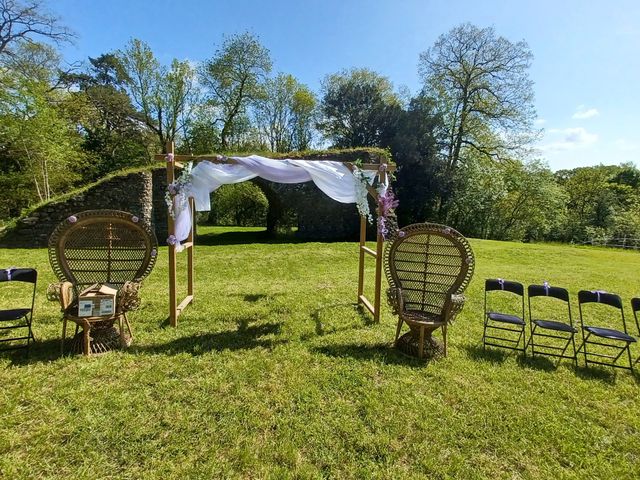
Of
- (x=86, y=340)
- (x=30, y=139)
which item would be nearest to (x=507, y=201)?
(x=86, y=340)

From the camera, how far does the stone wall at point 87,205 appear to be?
31.2 feet

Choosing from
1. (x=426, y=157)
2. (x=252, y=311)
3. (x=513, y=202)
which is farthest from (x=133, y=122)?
(x=513, y=202)

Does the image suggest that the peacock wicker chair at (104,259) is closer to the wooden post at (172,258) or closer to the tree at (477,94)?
the wooden post at (172,258)

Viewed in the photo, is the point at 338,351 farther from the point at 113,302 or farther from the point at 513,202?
the point at 513,202

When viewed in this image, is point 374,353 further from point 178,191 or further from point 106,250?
point 106,250

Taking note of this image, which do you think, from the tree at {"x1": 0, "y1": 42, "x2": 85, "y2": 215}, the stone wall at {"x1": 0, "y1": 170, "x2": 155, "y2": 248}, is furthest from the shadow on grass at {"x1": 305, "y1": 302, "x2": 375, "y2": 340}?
the tree at {"x1": 0, "y1": 42, "x2": 85, "y2": 215}

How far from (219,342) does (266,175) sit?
217 centimetres

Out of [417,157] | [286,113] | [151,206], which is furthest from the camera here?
[286,113]

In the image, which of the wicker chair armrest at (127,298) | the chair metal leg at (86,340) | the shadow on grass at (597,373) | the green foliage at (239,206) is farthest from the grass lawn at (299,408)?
the green foliage at (239,206)

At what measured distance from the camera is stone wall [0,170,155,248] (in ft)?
31.2

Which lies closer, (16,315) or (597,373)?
(16,315)

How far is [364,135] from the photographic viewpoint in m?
18.9

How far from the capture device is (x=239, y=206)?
21125mm

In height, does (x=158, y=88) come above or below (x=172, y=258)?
above
